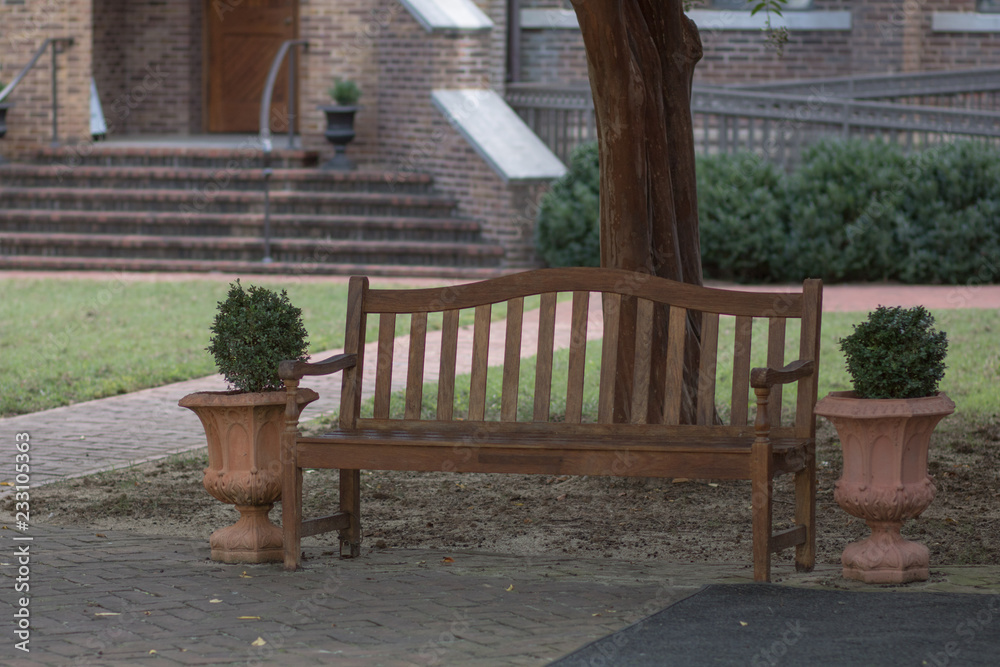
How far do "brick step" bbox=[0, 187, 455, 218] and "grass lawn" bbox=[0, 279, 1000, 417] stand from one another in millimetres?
1636

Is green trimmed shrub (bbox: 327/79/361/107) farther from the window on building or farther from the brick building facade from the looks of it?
the window on building

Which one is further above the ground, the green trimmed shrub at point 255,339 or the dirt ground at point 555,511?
the green trimmed shrub at point 255,339

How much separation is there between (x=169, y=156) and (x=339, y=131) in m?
2.09

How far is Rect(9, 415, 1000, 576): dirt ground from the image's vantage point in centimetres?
584

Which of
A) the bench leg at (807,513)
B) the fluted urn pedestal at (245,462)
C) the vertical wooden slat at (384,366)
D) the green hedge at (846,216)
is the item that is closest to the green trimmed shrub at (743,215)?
the green hedge at (846,216)

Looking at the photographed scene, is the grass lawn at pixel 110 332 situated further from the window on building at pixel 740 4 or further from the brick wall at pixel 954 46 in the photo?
the brick wall at pixel 954 46

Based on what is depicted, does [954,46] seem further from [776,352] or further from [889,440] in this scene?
[889,440]

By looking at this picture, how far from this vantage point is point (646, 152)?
6.78 m

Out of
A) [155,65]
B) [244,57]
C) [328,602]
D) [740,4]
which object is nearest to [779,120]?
[740,4]

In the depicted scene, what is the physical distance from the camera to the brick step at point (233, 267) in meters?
15.2

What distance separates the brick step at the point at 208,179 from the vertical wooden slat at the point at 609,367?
35.0 ft

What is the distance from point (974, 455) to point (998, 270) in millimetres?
7712

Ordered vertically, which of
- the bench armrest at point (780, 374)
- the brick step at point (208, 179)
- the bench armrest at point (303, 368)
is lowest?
the bench armrest at point (303, 368)

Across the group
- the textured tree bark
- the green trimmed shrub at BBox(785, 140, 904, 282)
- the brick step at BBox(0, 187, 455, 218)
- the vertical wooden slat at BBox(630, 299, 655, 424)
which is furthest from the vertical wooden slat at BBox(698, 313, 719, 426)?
the brick step at BBox(0, 187, 455, 218)
